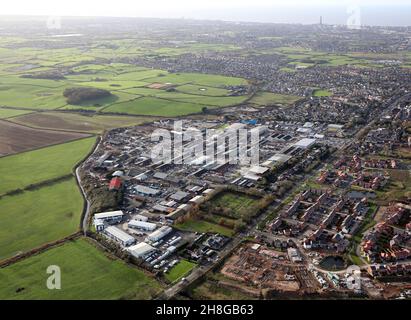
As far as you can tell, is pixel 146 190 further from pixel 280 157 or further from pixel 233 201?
pixel 280 157

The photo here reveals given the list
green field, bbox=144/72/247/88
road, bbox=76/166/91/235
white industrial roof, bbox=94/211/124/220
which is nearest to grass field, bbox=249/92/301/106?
green field, bbox=144/72/247/88

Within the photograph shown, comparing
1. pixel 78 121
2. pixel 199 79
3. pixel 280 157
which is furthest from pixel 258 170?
pixel 199 79

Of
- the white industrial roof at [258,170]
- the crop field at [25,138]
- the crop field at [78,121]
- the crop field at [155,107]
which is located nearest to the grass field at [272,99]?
the crop field at [155,107]

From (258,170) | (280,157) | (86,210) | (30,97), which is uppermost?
(30,97)

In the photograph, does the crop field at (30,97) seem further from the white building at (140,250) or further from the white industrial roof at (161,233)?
the white building at (140,250)
